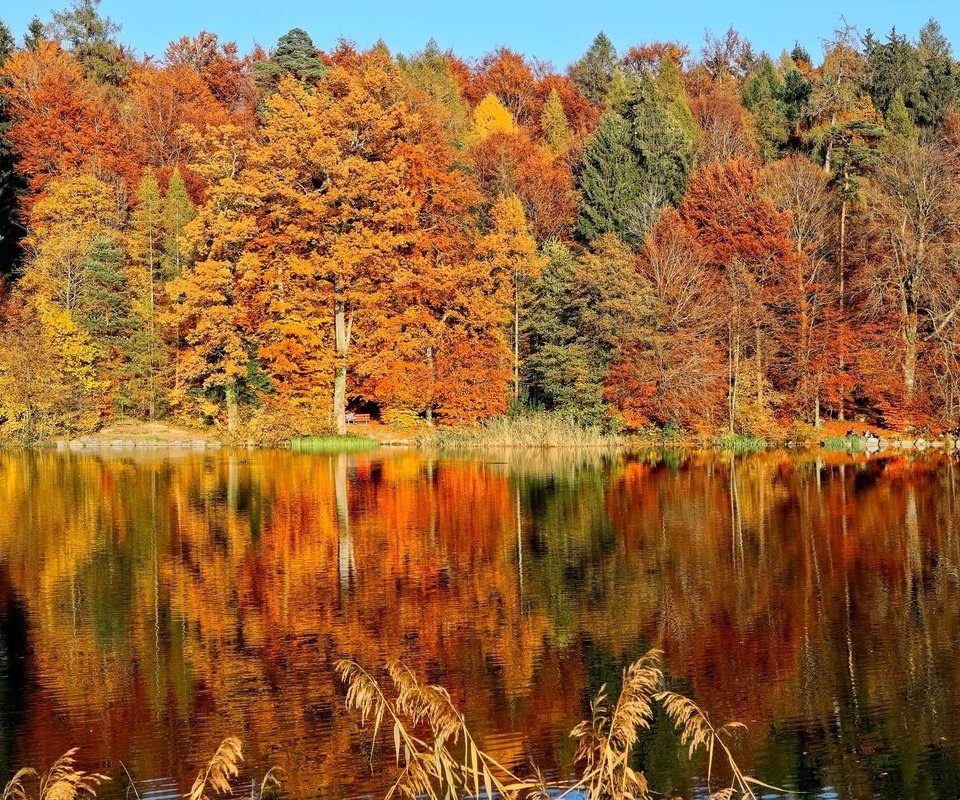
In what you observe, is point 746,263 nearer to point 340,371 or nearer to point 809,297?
point 809,297

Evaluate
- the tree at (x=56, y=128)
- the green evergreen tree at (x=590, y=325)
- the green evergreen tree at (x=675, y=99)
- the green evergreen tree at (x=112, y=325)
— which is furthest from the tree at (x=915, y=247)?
the tree at (x=56, y=128)

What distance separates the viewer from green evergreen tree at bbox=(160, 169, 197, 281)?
47469 millimetres

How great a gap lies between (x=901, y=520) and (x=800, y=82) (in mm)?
45811

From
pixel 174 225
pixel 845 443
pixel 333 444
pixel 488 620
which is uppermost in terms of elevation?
pixel 174 225

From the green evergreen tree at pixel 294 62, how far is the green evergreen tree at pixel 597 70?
26.3m

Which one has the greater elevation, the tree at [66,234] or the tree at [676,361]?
the tree at [66,234]

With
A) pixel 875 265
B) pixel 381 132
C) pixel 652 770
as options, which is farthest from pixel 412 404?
pixel 652 770

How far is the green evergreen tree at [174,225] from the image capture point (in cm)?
4747

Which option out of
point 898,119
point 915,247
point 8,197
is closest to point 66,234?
point 8,197

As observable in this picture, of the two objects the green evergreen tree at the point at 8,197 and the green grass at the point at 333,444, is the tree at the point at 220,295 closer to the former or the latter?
the green grass at the point at 333,444

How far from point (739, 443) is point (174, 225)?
23.9 metres

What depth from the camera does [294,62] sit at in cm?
5941

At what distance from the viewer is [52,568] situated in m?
17.3

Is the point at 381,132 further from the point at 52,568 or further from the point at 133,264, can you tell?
the point at 52,568
